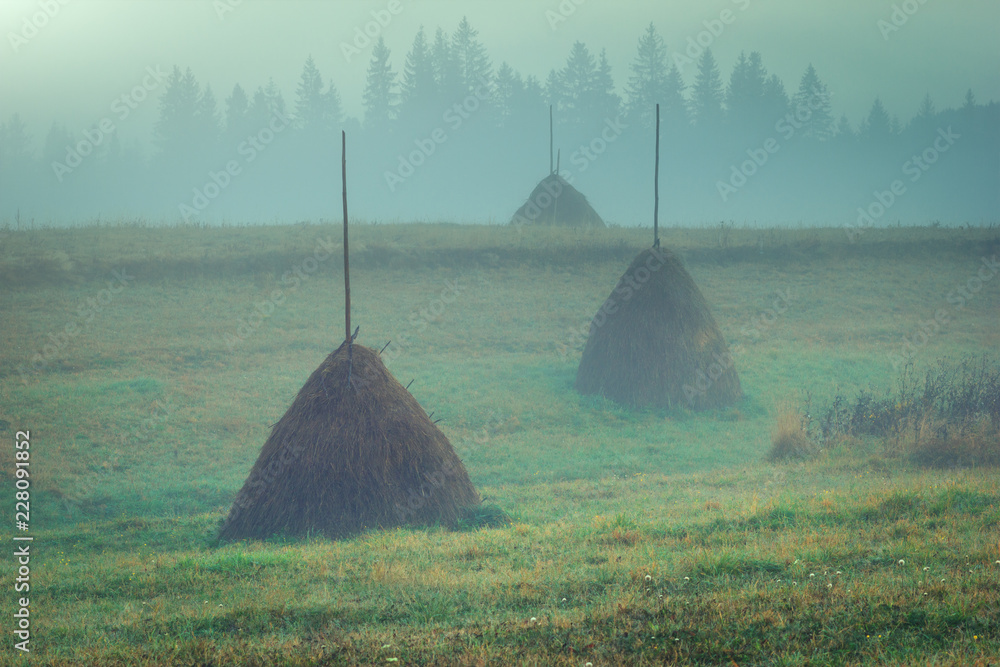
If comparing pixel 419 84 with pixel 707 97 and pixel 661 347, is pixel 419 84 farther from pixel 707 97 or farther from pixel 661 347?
pixel 661 347

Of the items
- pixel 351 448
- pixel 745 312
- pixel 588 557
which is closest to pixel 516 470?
pixel 351 448

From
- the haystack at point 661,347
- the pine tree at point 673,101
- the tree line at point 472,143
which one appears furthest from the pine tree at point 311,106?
the haystack at point 661,347

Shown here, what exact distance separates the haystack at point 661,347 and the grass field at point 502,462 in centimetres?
55

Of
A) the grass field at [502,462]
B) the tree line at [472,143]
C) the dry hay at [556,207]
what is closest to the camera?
the grass field at [502,462]

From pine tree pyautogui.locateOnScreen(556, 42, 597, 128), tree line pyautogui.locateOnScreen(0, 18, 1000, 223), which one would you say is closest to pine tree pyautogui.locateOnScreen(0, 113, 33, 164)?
tree line pyautogui.locateOnScreen(0, 18, 1000, 223)

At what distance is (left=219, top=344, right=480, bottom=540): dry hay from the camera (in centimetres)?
956

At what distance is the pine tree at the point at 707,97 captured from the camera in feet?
291

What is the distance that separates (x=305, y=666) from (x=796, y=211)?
87.2 metres

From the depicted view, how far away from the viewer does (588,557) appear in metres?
7.72

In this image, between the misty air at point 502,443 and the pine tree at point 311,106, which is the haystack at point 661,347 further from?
the pine tree at point 311,106

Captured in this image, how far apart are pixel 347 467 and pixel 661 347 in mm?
9689

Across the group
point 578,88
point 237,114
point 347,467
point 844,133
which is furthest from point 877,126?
point 347,467

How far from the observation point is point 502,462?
1418cm

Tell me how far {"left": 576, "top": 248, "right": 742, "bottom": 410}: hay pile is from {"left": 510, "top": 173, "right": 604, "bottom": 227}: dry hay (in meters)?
16.5
